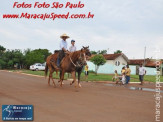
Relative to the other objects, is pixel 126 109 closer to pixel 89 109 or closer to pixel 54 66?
pixel 89 109

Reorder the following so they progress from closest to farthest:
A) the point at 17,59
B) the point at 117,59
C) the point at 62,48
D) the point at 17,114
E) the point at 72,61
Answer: the point at 17,114, the point at 72,61, the point at 62,48, the point at 117,59, the point at 17,59

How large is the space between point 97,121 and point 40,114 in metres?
1.49

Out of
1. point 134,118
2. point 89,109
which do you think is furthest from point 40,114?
point 134,118

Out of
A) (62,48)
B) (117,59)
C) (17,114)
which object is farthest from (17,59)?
(17,114)

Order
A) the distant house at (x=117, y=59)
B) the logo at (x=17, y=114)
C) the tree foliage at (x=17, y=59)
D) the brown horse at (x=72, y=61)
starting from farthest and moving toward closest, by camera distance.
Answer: the tree foliage at (x=17, y=59) → the distant house at (x=117, y=59) → the brown horse at (x=72, y=61) → the logo at (x=17, y=114)

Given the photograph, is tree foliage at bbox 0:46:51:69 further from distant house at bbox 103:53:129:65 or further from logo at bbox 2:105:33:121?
logo at bbox 2:105:33:121

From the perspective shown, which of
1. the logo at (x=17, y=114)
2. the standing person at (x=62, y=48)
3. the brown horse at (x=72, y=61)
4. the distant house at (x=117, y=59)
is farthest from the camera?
the distant house at (x=117, y=59)

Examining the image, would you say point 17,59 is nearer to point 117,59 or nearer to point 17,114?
point 117,59

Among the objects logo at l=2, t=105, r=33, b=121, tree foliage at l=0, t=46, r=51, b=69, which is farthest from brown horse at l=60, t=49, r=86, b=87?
tree foliage at l=0, t=46, r=51, b=69

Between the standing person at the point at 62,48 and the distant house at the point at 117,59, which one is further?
the distant house at the point at 117,59

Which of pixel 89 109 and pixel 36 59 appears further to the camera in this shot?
pixel 36 59

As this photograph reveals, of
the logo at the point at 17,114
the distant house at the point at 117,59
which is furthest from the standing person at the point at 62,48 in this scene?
the distant house at the point at 117,59

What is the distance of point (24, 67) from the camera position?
61.7m

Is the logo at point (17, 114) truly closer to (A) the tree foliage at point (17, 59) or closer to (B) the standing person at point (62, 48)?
(B) the standing person at point (62, 48)
